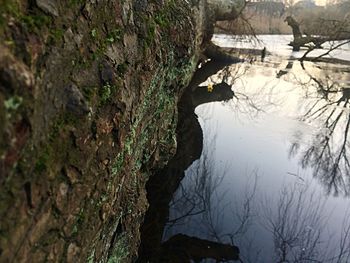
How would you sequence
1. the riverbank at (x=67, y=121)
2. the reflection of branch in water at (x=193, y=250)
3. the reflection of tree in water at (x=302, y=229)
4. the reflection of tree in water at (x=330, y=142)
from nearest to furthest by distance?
the riverbank at (x=67, y=121) < the reflection of branch in water at (x=193, y=250) < the reflection of tree in water at (x=302, y=229) < the reflection of tree in water at (x=330, y=142)

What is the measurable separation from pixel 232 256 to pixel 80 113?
143 inches

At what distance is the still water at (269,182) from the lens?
5023mm

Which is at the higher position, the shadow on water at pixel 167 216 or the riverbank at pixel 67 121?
the riverbank at pixel 67 121

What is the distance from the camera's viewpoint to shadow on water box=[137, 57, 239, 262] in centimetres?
462

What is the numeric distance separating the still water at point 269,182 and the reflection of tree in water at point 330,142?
0.07 feet

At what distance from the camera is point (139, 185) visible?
3.93 m

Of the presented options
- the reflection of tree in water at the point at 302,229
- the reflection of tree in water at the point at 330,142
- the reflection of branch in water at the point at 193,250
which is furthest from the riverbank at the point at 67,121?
the reflection of tree in water at the point at 330,142

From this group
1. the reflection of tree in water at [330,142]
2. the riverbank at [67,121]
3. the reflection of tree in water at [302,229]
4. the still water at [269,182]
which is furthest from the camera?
the reflection of tree in water at [330,142]

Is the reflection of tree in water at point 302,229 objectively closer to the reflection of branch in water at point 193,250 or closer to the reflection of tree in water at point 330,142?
the reflection of branch in water at point 193,250

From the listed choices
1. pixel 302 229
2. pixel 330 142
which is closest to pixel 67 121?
pixel 302 229

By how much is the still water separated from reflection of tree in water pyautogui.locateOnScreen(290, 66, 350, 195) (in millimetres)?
22

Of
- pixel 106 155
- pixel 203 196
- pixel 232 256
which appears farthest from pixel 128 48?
pixel 203 196

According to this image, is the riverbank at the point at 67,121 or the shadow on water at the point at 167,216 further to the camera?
the shadow on water at the point at 167,216

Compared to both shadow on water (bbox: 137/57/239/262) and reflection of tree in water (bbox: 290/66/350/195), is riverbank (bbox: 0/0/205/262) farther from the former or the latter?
reflection of tree in water (bbox: 290/66/350/195)
